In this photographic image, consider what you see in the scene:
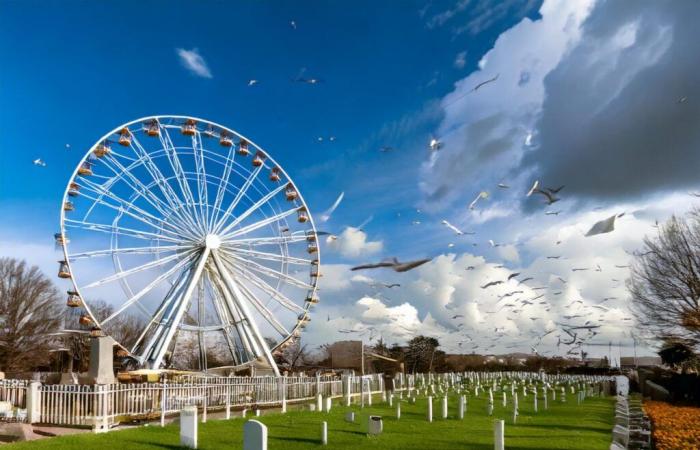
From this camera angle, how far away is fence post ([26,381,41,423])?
62.3 feet

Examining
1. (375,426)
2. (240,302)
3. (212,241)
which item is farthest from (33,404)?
(240,302)

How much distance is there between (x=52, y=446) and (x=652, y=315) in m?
32.5

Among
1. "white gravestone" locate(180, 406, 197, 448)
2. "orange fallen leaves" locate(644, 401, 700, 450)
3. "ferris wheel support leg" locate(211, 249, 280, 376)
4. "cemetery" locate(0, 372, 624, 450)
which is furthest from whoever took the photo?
"ferris wheel support leg" locate(211, 249, 280, 376)

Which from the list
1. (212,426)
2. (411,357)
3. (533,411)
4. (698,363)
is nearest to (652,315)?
(698,363)

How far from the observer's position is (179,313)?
3506cm

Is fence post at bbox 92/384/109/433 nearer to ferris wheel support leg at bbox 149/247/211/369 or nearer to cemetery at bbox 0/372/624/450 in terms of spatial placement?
cemetery at bbox 0/372/624/450

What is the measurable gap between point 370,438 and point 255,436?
682 centimetres

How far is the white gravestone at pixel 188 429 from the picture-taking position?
14.1 m

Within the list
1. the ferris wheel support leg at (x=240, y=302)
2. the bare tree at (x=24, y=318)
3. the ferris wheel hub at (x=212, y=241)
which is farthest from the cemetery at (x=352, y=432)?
the bare tree at (x=24, y=318)

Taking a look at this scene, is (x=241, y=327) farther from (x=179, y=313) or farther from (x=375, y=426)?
(x=375, y=426)

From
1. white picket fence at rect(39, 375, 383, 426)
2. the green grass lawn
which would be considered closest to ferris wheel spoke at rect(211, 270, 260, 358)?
white picket fence at rect(39, 375, 383, 426)

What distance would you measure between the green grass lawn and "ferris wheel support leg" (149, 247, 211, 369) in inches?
546

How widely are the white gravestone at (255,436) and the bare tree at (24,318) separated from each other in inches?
1882

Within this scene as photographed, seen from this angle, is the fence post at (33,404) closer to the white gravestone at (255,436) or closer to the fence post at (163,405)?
the fence post at (163,405)
